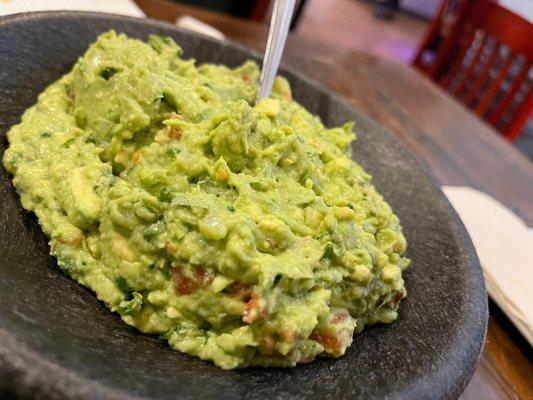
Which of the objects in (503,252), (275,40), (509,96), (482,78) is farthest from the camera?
(482,78)

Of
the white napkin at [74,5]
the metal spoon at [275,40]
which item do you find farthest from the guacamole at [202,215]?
the white napkin at [74,5]

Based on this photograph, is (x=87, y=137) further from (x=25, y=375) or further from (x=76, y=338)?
(x=25, y=375)

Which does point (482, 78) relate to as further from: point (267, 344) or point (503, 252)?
point (267, 344)

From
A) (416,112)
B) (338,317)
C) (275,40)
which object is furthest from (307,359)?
(416,112)

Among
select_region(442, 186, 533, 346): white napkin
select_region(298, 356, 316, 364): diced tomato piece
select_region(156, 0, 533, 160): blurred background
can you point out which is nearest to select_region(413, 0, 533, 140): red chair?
select_region(156, 0, 533, 160): blurred background

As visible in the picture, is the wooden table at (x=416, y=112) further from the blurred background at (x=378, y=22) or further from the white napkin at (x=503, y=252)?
the blurred background at (x=378, y=22)
